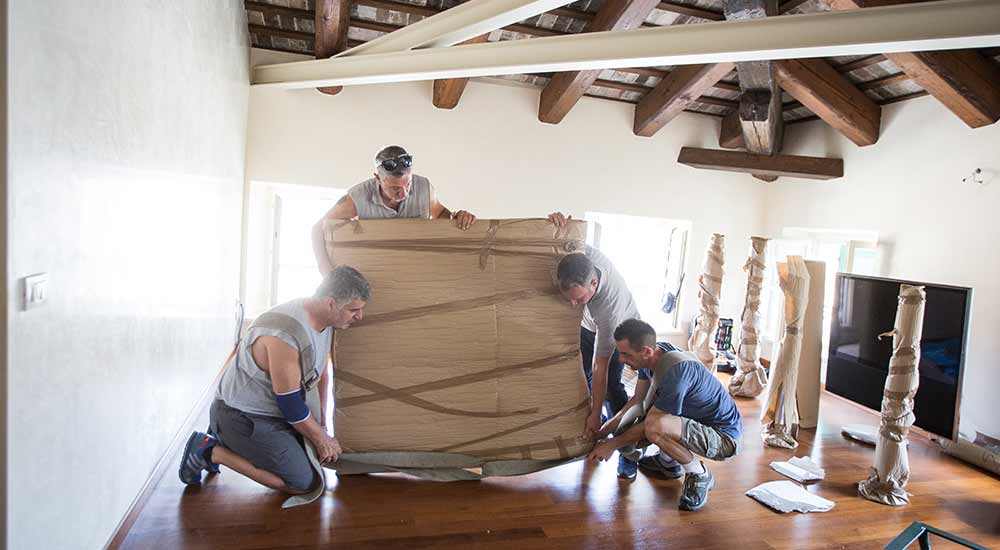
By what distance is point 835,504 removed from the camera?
9.92ft

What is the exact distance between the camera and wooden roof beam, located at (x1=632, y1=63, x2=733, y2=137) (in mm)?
4812

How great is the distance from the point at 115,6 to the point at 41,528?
1534 millimetres

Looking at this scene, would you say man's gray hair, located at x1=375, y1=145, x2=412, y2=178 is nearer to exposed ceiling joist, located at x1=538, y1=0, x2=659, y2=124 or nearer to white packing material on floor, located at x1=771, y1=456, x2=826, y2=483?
exposed ceiling joist, located at x1=538, y1=0, x2=659, y2=124

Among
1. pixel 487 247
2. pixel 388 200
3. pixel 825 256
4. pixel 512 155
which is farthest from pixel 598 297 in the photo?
pixel 825 256

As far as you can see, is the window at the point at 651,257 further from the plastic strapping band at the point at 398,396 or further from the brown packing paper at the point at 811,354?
the plastic strapping band at the point at 398,396

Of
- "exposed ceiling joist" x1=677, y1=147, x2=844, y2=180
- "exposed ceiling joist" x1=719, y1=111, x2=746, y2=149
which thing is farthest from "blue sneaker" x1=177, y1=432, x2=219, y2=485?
"exposed ceiling joist" x1=719, y1=111, x2=746, y2=149

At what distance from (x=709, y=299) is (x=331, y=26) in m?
3.64

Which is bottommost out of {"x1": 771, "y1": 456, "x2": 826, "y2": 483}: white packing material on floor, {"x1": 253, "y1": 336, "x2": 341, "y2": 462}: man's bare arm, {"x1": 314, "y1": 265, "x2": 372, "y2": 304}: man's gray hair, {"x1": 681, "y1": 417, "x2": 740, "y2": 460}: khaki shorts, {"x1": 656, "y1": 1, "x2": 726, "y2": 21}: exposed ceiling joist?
{"x1": 771, "y1": 456, "x2": 826, "y2": 483}: white packing material on floor

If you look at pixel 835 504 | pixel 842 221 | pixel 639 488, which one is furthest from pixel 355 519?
pixel 842 221

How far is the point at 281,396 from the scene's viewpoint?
247 centimetres

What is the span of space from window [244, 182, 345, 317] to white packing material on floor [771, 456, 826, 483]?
404 cm

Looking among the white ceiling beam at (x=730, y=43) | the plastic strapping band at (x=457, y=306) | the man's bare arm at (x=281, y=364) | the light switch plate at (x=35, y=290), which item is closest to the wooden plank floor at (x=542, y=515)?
the man's bare arm at (x=281, y=364)

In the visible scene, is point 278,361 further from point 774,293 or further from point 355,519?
point 774,293

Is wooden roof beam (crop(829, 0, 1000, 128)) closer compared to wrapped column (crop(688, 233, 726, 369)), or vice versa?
wooden roof beam (crop(829, 0, 1000, 128))
